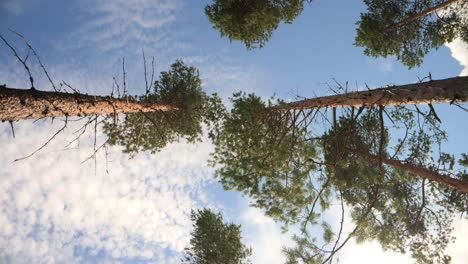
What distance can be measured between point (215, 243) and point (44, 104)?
7.46 metres

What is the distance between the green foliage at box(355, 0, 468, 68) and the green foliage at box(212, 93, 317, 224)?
532cm

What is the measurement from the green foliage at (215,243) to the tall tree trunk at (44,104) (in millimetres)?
6157

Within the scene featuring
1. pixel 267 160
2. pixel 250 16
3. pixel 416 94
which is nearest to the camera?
pixel 416 94

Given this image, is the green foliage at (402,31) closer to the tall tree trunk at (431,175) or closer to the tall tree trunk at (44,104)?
the tall tree trunk at (431,175)

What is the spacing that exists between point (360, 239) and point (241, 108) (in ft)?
19.5

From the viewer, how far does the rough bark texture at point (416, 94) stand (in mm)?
4164

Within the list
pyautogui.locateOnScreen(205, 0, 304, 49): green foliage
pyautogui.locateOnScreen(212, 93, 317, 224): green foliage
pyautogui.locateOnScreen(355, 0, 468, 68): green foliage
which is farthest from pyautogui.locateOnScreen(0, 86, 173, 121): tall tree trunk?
pyautogui.locateOnScreen(355, 0, 468, 68): green foliage

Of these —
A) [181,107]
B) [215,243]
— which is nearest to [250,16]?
[181,107]

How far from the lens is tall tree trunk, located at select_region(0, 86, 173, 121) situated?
4.25m

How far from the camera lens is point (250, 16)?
10.3 metres

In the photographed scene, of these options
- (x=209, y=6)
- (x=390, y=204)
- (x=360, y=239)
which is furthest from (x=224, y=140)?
(x=390, y=204)

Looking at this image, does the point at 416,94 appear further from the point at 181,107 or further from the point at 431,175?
the point at 181,107

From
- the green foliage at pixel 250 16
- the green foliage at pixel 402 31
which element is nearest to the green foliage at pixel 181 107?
the green foliage at pixel 250 16

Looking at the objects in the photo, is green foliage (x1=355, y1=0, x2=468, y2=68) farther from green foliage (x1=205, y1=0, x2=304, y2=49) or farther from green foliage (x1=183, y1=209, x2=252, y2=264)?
green foliage (x1=183, y1=209, x2=252, y2=264)
